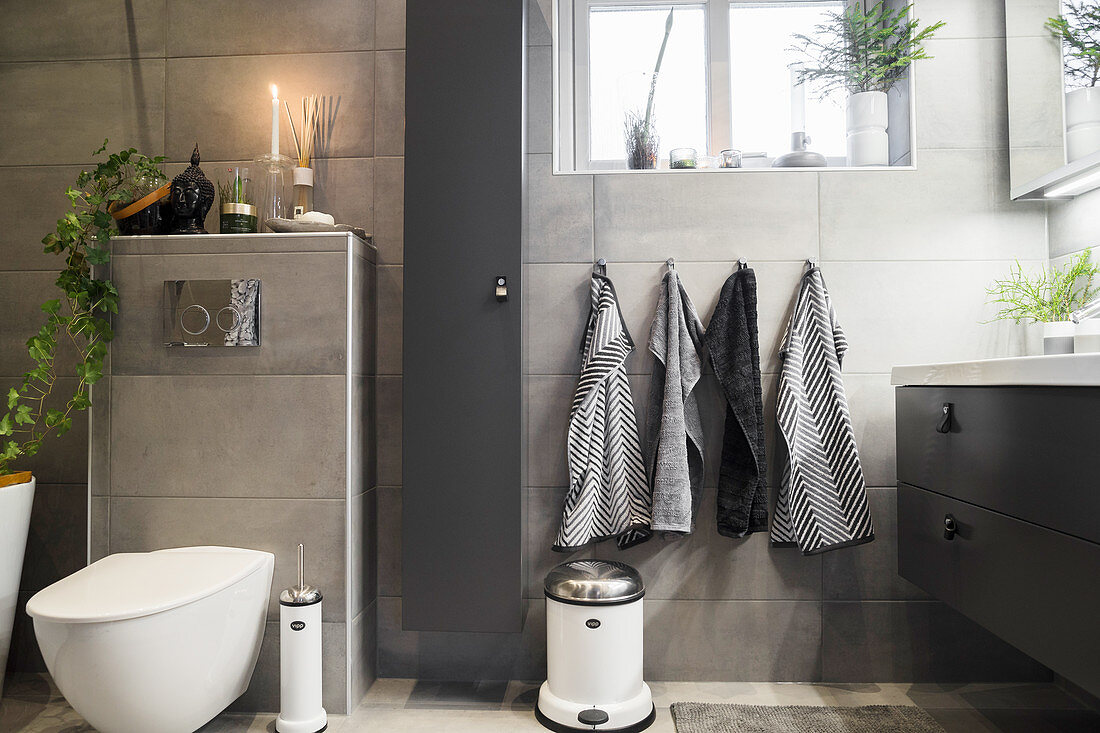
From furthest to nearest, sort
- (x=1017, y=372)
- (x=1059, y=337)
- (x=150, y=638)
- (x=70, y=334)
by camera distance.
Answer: (x=70, y=334) → (x=1059, y=337) → (x=150, y=638) → (x=1017, y=372)

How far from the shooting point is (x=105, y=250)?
1807 mm

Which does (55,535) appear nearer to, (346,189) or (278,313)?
(278,313)

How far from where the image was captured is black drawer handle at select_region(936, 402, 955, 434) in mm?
1493

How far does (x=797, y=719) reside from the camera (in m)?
1.71

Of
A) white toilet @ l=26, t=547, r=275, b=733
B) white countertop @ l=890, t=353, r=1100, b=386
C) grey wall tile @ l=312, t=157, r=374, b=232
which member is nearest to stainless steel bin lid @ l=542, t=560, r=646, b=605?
white toilet @ l=26, t=547, r=275, b=733

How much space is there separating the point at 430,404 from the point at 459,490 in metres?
0.23

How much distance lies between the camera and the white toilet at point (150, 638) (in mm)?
1329

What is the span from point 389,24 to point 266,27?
0.37m

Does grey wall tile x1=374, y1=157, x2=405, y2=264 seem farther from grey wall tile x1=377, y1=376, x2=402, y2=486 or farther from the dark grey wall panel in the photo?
grey wall tile x1=377, y1=376, x2=402, y2=486

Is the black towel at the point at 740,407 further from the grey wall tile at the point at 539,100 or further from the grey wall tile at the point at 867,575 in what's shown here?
the grey wall tile at the point at 539,100

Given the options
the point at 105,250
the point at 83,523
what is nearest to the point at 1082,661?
the point at 105,250

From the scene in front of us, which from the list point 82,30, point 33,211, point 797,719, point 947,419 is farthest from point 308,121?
point 797,719

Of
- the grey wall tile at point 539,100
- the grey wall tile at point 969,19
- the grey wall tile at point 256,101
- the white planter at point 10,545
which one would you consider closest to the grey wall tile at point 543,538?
the grey wall tile at point 539,100

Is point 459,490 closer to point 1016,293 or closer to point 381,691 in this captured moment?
point 381,691
